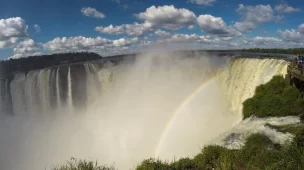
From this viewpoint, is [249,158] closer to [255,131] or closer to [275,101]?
[255,131]

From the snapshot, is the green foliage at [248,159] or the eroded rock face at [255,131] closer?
the green foliage at [248,159]

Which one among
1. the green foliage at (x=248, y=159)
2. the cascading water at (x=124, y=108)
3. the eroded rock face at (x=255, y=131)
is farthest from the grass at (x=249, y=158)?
the cascading water at (x=124, y=108)

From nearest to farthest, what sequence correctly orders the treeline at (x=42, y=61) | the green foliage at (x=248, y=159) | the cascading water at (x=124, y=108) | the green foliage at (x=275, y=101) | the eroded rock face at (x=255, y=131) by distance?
the green foliage at (x=248, y=159) → the eroded rock face at (x=255, y=131) → the green foliage at (x=275, y=101) → the cascading water at (x=124, y=108) → the treeline at (x=42, y=61)

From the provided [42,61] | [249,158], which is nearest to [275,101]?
[249,158]

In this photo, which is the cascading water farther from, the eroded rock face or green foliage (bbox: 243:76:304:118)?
the eroded rock face

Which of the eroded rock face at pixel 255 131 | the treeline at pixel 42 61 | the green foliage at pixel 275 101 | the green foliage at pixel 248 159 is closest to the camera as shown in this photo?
the green foliage at pixel 248 159

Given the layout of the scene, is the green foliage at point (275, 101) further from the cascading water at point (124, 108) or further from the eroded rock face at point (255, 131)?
the cascading water at point (124, 108)

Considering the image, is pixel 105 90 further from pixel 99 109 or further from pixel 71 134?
pixel 71 134
